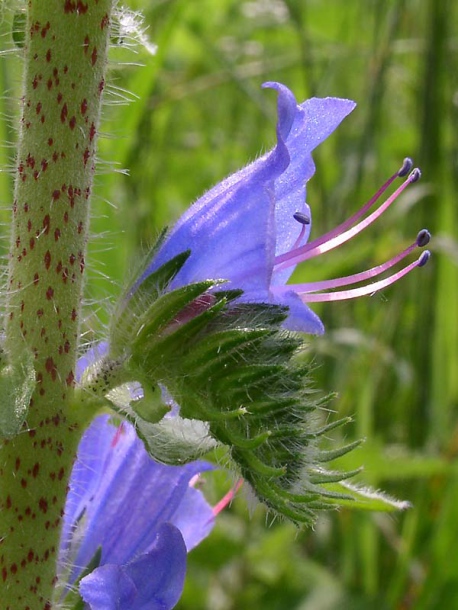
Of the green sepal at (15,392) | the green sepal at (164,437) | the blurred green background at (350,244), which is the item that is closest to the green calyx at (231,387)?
the green sepal at (164,437)

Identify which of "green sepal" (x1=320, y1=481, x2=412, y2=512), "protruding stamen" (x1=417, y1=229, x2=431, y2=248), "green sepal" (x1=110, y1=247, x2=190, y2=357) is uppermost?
"protruding stamen" (x1=417, y1=229, x2=431, y2=248)

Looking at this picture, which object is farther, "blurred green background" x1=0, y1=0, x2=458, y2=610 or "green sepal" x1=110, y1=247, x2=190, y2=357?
"blurred green background" x1=0, y1=0, x2=458, y2=610

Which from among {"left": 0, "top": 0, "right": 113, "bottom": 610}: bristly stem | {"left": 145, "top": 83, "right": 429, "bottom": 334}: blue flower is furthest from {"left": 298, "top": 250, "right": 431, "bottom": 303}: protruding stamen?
{"left": 0, "top": 0, "right": 113, "bottom": 610}: bristly stem

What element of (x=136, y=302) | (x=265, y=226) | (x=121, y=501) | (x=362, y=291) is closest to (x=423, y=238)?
(x=362, y=291)

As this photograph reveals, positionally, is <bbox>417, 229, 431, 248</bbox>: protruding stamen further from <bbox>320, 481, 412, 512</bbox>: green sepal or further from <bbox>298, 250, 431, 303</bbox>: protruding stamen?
<bbox>320, 481, 412, 512</bbox>: green sepal

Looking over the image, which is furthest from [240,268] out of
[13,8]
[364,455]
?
[364,455]

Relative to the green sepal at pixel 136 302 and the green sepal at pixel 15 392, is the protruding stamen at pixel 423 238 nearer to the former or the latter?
the green sepal at pixel 136 302

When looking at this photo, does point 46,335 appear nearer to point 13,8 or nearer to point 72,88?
point 72,88
